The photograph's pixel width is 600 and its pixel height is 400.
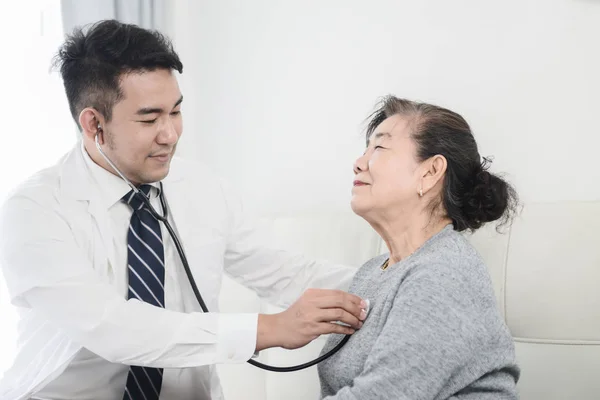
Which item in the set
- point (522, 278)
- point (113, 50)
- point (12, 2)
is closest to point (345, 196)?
point (522, 278)

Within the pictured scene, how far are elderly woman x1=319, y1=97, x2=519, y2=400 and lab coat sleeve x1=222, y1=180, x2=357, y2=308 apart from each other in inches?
7.1

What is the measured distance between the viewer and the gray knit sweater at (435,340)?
114 centimetres

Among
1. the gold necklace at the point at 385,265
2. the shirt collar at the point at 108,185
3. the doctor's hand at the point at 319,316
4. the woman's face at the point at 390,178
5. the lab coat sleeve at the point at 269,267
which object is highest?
the woman's face at the point at 390,178

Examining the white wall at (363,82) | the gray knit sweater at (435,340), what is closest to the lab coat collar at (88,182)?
the gray knit sweater at (435,340)

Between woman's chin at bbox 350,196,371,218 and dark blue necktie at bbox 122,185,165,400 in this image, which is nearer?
woman's chin at bbox 350,196,371,218

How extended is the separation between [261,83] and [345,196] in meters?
0.57

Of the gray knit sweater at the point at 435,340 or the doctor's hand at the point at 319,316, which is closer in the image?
the gray knit sweater at the point at 435,340

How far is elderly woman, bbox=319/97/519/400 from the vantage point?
A: 1143 millimetres

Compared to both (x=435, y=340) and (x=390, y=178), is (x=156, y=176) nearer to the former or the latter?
(x=390, y=178)

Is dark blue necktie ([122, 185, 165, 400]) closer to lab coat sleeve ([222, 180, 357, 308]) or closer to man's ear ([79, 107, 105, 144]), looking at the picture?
man's ear ([79, 107, 105, 144])

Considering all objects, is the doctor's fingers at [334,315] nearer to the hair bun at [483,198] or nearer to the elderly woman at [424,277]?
the elderly woman at [424,277]

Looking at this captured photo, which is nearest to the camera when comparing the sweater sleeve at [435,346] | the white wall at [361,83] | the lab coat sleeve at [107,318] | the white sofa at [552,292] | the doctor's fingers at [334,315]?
the sweater sleeve at [435,346]

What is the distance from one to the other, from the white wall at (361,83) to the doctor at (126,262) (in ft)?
1.71

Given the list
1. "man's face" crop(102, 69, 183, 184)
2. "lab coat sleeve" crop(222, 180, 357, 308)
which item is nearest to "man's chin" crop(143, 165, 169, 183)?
"man's face" crop(102, 69, 183, 184)
